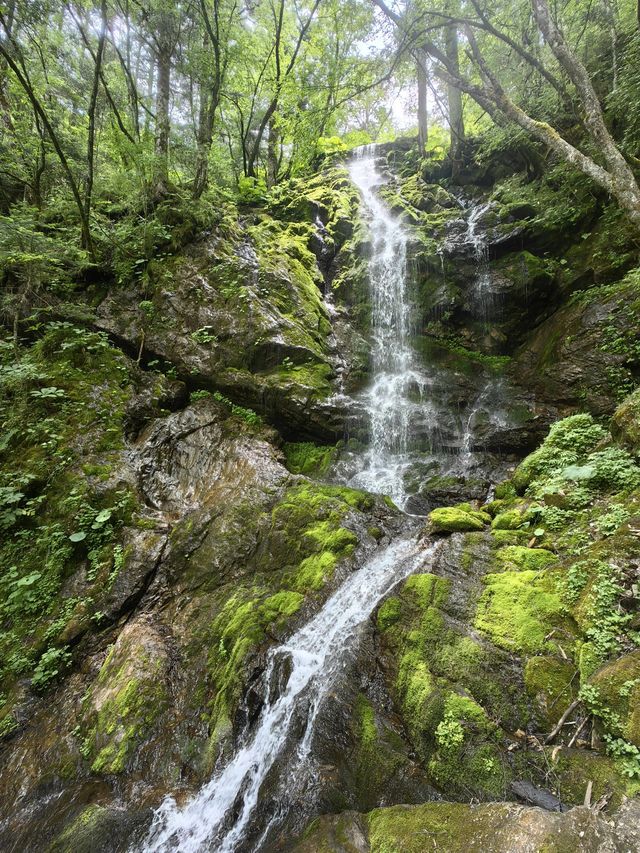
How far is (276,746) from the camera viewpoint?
368cm

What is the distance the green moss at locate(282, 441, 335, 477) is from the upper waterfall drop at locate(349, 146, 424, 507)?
789mm

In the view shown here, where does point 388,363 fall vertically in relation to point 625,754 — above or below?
above

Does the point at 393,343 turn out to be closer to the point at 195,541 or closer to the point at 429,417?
the point at 429,417

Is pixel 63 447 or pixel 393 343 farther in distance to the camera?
pixel 393 343

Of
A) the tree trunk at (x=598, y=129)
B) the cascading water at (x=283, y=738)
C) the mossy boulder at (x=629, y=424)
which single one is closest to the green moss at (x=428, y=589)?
the cascading water at (x=283, y=738)

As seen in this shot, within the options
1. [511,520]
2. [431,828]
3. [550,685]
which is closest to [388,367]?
[511,520]

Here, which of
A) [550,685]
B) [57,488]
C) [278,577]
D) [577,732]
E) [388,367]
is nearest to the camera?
[577,732]

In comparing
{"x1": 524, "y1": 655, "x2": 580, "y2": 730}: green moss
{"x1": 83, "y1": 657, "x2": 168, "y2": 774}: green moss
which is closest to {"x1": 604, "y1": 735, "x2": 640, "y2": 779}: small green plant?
{"x1": 524, "y1": 655, "x2": 580, "y2": 730}: green moss

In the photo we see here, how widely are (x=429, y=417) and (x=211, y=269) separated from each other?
670 centimetres

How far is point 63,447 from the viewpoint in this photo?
6883mm

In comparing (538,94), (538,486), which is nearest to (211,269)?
(538,486)

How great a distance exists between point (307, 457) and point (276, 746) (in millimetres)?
5864

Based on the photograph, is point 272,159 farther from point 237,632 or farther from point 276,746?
point 276,746

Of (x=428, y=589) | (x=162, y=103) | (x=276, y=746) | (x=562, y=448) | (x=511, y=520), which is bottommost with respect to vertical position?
(x=276, y=746)
